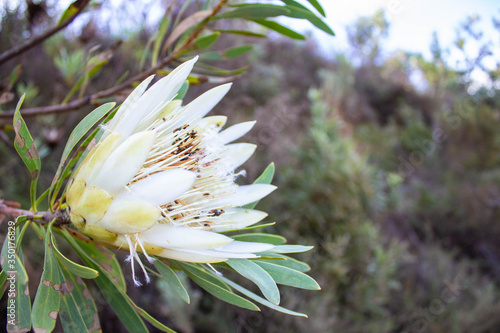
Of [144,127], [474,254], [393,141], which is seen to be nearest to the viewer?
[144,127]

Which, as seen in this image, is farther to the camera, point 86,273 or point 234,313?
point 234,313

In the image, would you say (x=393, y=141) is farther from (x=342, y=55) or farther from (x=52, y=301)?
(x=52, y=301)

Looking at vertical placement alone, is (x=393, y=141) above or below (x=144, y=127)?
above

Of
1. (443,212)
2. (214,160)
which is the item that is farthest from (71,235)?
(443,212)

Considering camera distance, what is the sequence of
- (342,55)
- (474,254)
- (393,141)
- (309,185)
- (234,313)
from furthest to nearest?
(342,55)
(393,141)
(474,254)
(309,185)
(234,313)

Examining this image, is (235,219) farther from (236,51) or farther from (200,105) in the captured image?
(236,51)

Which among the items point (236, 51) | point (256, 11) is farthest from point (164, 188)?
point (236, 51)

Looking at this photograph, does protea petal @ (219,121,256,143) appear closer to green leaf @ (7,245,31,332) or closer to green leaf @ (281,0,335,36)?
green leaf @ (281,0,335,36)

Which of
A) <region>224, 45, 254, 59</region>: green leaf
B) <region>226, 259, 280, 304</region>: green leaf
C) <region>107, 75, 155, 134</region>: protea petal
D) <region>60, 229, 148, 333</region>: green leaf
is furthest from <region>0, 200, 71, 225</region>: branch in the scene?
<region>224, 45, 254, 59</region>: green leaf
